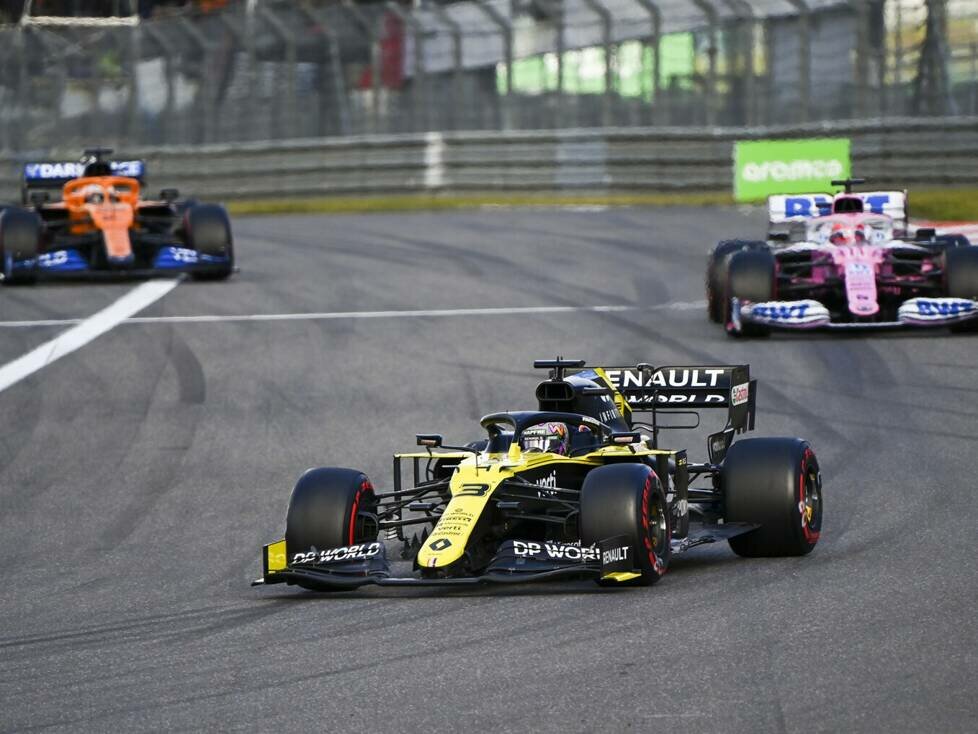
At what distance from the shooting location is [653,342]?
19.1 metres

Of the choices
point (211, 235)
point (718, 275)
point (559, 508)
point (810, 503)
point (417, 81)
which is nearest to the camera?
point (559, 508)

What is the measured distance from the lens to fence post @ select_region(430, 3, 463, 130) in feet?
112

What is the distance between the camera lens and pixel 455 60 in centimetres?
3412

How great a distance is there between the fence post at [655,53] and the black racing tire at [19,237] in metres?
12.9

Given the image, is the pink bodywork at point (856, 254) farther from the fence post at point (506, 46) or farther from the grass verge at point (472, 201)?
the fence post at point (506, 46)

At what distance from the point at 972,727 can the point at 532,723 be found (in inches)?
62.1

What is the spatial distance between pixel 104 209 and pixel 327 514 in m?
14.6

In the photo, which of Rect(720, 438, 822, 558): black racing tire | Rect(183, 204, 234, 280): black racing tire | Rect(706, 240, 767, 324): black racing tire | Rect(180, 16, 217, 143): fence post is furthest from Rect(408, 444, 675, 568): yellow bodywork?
Rect(180, 16, 217, 143): fence post

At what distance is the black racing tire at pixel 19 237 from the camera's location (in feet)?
77.9

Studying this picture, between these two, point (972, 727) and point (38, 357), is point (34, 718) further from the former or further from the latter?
point (38, 357)

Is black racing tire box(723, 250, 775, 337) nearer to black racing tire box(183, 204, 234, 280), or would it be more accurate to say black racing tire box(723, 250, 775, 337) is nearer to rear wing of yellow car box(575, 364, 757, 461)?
rear wing of yellow car box(575, 364, 757, 461)

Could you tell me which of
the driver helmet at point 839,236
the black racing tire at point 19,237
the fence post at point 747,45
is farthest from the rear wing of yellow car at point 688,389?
the fence post at point 747,45

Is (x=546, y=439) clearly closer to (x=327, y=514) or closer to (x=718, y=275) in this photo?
(x=327, y=514)

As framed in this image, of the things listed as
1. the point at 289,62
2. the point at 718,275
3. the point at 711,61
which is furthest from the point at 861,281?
the point at 289,62
